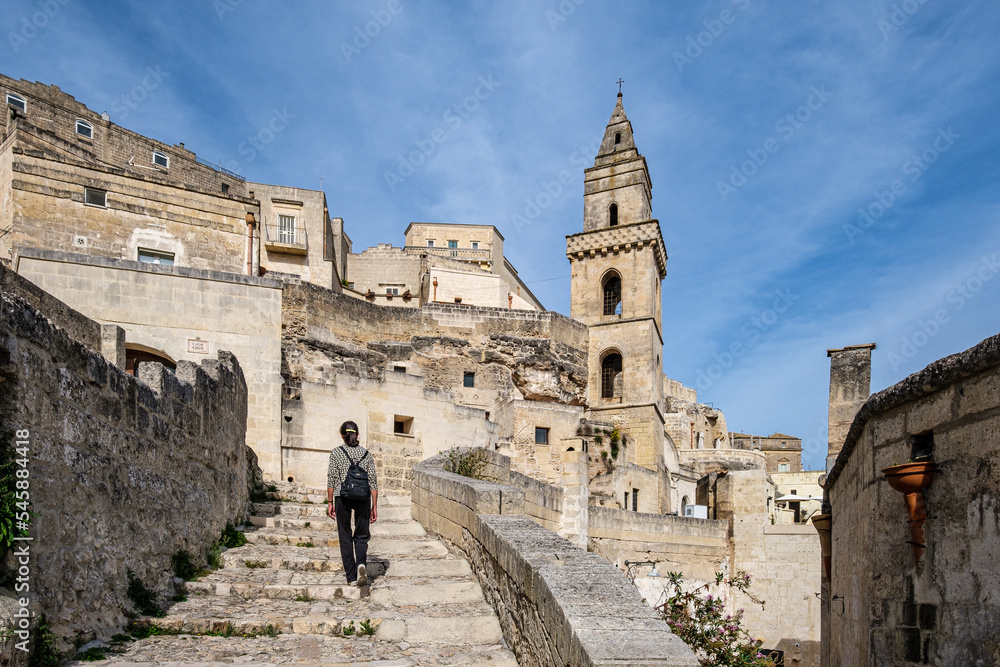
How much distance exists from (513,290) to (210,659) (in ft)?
143

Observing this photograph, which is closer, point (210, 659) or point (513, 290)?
point (210, 659)

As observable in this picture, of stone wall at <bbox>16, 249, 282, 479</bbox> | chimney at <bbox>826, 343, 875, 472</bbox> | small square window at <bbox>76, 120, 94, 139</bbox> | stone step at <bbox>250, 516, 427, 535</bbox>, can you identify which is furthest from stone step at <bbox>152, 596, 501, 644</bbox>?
small square window at <bbox>76, 120, 94, 139</bbox>

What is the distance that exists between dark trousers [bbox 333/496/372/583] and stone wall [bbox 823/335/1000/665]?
393 cm

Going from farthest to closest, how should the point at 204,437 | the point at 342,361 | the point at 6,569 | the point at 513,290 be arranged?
1. the point at 513,290
2. the point at 342,361
3. the point at 204,437
4. the point at 6,569

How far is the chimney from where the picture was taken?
1110cm

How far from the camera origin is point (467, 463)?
10953mm

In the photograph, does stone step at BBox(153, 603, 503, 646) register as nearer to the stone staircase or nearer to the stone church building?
the stone staircase

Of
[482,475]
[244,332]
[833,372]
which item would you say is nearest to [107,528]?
[482,475]

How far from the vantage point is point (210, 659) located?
474 cm

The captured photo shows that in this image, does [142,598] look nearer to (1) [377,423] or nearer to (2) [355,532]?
(2) [355,532]

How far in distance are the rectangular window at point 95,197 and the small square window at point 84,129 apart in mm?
8013

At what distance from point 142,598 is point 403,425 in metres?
11.2

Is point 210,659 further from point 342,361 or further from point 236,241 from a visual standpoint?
point 236,241

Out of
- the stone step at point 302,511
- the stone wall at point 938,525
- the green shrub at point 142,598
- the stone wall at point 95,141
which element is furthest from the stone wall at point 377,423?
the stone wall at point 95,141
